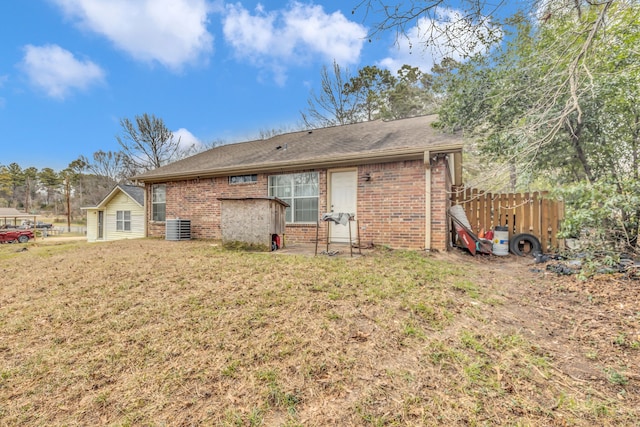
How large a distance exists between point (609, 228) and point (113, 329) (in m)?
7.14

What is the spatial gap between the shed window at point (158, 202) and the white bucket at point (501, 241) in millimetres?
10910

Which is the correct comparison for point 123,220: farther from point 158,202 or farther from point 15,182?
point 15,182

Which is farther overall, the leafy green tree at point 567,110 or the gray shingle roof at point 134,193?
the gray shingle roof at point 134,193

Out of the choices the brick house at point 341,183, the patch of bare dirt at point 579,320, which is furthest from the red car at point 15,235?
the patch of bare dirt at point 579,320

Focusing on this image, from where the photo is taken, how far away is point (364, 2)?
2947 millimetres

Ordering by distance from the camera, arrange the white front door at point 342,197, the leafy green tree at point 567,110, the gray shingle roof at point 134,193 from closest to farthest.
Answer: the leafy green tree at point 567,110
the white front door at point 342,197
the gray shingle roof at point 134,193

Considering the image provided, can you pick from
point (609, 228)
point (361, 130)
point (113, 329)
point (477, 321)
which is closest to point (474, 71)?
point (361, 130)

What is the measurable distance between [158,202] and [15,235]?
18947mm

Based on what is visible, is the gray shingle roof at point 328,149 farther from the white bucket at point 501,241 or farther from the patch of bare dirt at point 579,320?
the patch of bare dirt at point 579,320

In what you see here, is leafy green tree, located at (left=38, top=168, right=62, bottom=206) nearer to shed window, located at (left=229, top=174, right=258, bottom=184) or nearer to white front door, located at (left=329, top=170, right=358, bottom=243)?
shed window, located at (left=229, top=174, right=258, bottom=184)

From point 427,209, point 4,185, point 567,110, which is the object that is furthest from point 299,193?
point 4,185

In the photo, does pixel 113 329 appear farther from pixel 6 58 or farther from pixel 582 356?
pixel 6 58

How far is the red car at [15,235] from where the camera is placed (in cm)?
2024

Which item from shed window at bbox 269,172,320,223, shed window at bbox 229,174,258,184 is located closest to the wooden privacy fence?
shed window at bbox 269,172,320,223
